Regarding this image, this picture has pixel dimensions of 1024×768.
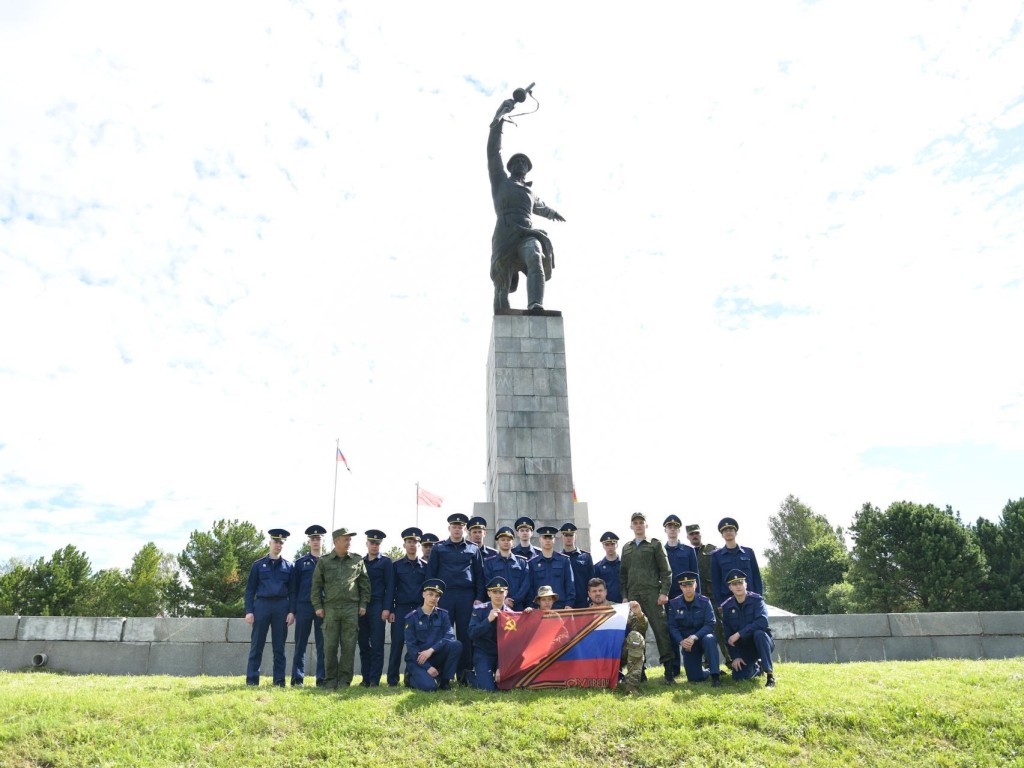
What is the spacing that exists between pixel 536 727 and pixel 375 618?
132 inches

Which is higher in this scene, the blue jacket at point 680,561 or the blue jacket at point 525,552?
the blue jacket at point 525,552

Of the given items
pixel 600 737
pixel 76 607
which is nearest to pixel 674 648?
pixel 600 737

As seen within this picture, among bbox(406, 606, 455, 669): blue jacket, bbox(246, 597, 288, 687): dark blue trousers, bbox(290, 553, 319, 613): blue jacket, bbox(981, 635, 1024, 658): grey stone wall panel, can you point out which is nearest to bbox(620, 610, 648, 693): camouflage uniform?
bbox(406, 606, 455, 669): blue jacket

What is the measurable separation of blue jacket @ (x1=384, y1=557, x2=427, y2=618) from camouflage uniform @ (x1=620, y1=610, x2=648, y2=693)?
Result: 273 centimetres

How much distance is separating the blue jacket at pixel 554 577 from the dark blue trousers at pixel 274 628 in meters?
3.27

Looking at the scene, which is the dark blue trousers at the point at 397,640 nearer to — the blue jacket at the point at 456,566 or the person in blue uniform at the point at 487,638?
the blue jacket at the point at 456,566

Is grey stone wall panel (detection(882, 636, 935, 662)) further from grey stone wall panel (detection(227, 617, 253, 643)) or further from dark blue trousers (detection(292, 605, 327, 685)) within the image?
grey stone wall panel (detection(227, 617, 253, 643))

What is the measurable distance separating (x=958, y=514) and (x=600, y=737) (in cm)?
3471

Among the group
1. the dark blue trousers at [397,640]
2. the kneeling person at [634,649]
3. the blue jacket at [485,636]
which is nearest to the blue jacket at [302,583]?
the dark blue trousers at [397,640]

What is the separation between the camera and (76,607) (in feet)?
116

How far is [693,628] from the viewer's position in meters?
8.18

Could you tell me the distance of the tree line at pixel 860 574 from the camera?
3020 cm

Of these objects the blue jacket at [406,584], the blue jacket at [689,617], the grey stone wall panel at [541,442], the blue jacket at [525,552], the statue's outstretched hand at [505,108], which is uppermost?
the statue's outstretched hand at [505,108]

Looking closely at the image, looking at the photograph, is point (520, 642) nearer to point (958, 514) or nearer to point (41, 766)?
point (41, 766)
